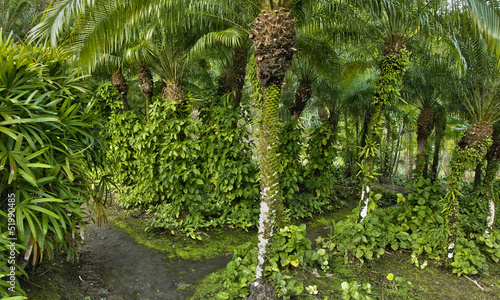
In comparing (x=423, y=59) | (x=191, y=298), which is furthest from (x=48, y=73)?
(x=423, y=59)

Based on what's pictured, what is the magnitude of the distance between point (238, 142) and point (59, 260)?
12.3 feet

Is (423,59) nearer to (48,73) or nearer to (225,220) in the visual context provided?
(225,220)

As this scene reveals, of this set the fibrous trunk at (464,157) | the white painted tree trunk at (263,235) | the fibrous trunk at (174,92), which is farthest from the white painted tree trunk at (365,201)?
the fibrous trunk at (174,92)

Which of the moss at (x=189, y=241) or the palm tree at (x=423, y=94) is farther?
the palm tree at (x=423, y=94)

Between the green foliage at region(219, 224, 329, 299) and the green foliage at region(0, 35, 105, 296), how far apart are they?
210 cm

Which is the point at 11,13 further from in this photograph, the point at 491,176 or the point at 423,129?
the point at 423,129

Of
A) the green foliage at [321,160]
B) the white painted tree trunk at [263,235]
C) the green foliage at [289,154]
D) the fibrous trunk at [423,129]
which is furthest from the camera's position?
the fibrous trunk at [423,129]

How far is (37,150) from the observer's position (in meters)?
3.01

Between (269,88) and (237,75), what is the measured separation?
334cm

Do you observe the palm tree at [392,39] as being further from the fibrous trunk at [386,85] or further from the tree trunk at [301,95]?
the tree trunk at [301,95]

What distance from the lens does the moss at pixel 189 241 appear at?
17.5 ft

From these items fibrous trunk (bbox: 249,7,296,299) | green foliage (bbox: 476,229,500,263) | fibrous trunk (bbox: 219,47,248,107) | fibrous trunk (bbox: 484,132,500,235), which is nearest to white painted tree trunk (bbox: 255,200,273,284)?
fibrous trunk (bbox: 249,7,296,299)

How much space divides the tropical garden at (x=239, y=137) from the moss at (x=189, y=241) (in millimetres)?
145

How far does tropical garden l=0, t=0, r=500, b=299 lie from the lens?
10.0 ft
